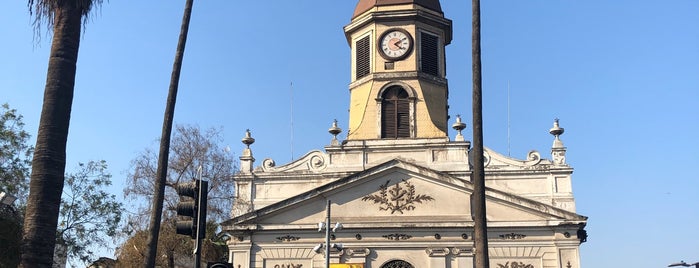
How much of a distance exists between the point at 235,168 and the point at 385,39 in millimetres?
9568

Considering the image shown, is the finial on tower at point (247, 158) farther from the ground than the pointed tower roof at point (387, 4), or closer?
closer

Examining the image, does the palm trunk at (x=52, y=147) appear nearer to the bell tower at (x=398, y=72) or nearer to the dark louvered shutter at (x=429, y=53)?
the bell tower at (x=398, y=72)

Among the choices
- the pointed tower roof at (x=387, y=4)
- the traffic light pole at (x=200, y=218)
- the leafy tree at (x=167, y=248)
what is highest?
the pointed tower roof at (x=387, y=4)

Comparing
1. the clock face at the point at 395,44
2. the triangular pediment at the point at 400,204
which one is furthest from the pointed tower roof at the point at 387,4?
the triangular pediment at the point at 400,204

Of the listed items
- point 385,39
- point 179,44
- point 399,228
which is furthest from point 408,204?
point 179,44

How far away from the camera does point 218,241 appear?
36.1 metres

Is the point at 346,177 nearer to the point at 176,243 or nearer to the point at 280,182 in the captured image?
the point at 280,182

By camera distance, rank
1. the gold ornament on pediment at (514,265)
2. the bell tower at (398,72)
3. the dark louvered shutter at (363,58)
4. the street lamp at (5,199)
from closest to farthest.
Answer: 1. the street lamp at (5,199)
2. the gold ornament on pediment at (514,265)
3. the bell tower at (398,72)
4. the dark louvered shutter at (363,58)

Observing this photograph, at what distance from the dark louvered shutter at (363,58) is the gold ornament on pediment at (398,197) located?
7280mm

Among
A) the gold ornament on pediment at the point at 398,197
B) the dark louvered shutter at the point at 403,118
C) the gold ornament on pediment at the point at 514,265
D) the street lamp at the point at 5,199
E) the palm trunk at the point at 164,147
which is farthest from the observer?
the dark louvered shutter at the point at 403,118

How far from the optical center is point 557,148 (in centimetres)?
3191

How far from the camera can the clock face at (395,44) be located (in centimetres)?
3472

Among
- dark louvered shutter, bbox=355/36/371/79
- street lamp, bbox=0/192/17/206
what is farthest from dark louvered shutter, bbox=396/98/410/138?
street lamp, bbox=0/192/17/206

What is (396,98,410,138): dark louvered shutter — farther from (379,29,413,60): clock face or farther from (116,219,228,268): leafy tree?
(116,219,228,268): leafy tree
